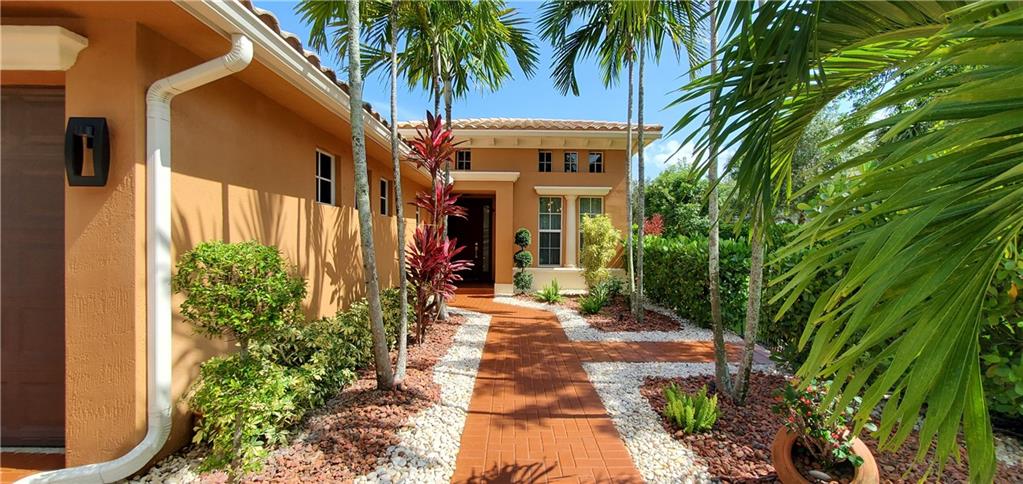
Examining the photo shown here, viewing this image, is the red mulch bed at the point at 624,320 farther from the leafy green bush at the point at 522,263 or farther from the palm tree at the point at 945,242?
the palm tree at the point at 945,242

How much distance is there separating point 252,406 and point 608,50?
846 centimetres

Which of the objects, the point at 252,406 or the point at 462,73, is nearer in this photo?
the point at 252,406

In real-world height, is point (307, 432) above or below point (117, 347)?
below

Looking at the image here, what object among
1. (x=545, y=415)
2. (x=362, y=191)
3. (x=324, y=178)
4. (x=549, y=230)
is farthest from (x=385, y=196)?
(x=549, y=230)

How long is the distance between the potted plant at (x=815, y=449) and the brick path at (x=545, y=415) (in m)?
1.03

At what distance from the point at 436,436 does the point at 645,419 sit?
78.6 inches

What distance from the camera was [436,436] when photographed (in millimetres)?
3340

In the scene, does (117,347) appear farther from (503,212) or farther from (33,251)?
(503,212)

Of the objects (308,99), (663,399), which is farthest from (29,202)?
(663,399)

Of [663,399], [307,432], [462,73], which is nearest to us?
[307,432]

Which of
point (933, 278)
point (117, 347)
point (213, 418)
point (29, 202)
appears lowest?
point (213, 418)

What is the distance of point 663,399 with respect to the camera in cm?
407

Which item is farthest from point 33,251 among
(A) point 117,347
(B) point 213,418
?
(B) point 213,418

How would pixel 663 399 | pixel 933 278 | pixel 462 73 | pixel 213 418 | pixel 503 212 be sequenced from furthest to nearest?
pixel 503 212 < pixel 462 73 < pixel 663 399 < pixel 213 418 < pixel 933 278
